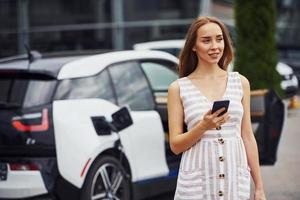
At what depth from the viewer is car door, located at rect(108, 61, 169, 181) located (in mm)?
5930

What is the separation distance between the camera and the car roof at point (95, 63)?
568 centimetres

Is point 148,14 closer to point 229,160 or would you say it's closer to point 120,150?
point 120,150

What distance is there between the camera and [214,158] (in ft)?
10.6

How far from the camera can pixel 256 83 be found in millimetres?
10195

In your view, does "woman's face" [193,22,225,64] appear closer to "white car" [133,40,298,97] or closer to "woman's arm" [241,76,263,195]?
"woman's arm" [241,76,263,195]

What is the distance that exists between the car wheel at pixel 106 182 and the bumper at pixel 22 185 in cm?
37

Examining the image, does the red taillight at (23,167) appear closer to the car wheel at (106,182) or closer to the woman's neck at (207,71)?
the car wheel at (106,182)

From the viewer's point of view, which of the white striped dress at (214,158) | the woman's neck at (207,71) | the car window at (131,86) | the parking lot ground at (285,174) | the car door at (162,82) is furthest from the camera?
the parking lot ground at (285,174)

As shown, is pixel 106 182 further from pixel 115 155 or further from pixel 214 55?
pixel 214 55

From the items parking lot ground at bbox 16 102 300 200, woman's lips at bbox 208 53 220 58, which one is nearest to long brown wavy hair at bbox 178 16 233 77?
woman's lips at bbox 208 53 220 58

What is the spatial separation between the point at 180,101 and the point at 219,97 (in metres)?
0.19

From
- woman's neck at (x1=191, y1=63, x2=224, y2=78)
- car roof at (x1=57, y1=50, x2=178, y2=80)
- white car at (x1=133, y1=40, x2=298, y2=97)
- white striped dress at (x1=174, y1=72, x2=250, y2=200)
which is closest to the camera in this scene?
white striped dress at (x1=174, y1=72, x2=250, y2=200)

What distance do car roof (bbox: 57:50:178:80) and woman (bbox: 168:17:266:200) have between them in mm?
2433

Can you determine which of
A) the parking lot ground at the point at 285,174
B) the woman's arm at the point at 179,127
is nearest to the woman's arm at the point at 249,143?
the woman's arm at the point at 179,127
